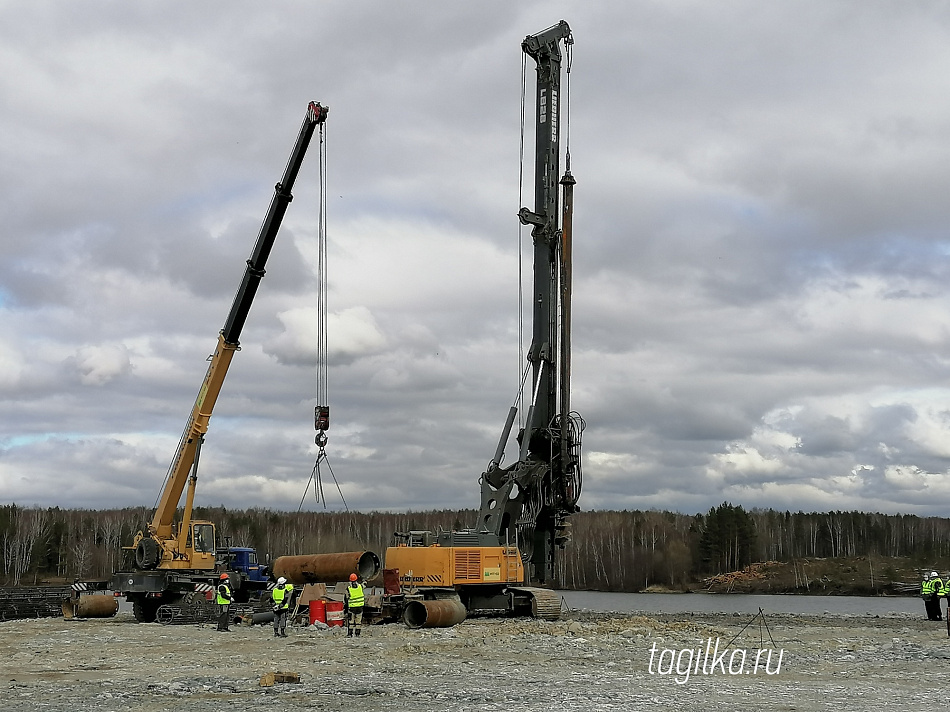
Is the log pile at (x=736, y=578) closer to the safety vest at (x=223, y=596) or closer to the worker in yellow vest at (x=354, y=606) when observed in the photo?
the safety vest at (x=223, y=596)

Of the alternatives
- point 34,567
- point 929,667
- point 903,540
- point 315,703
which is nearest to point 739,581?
point 903,540

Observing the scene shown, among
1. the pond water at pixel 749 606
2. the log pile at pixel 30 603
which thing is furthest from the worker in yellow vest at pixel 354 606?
the pond water at pixel 749 606

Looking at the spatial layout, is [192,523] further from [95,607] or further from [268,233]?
[268,233]

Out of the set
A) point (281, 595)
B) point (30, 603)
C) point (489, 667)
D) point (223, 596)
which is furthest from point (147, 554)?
point (489, 667)

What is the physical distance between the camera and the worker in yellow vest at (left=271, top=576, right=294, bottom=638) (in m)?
24.9

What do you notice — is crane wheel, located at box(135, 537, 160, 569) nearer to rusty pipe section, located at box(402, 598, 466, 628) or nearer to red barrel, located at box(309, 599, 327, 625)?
red barrel, located at box(309, 599, 327, 625)

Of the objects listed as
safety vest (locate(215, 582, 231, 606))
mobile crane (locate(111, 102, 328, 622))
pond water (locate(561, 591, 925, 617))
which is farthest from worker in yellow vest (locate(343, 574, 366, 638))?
pond water (locate(561, 591, 925, 617))

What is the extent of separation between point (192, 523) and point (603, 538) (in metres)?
76.5

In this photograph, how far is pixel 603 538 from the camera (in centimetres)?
10638

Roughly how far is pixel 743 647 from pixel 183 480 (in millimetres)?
18015

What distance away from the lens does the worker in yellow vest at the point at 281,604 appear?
979 inches

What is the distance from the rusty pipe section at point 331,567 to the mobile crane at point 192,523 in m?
2.48

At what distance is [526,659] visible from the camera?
20750mm

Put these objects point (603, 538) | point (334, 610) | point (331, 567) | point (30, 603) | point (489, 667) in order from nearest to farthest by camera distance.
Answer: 1. point (489, 667)
2. point (334, 610)
3. point (331, 567)
4. point (30, 603)
5. point (603, 538)
